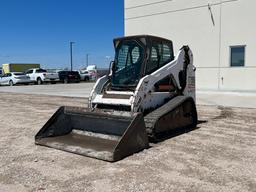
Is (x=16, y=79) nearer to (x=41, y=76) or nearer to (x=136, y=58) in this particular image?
(x=41, y=76)

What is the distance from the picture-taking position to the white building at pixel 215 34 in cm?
1762

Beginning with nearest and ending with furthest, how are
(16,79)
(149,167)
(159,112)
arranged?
(149,167)
(159,112)
(16,79)

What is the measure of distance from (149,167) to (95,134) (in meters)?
1.98

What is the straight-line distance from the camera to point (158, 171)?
190 inches

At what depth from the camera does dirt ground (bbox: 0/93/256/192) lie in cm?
430

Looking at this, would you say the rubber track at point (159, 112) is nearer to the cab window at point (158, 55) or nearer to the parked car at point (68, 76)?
the cab window at point (158, 55)

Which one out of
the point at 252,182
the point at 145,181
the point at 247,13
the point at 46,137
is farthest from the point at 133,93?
the point at 247,13

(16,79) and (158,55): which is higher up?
(158,55)

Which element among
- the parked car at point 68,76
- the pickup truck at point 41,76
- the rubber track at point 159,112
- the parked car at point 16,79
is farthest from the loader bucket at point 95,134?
the parked car at point 68,76

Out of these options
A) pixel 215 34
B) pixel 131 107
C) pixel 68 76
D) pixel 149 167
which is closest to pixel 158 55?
pixel 131 107

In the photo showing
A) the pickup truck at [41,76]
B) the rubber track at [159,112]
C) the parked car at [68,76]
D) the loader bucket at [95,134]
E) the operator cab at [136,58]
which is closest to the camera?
the loader bucket at [95,134]

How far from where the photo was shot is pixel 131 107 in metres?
6.64

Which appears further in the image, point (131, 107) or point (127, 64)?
point (127, 64)

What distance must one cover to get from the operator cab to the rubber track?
0.78 metres
